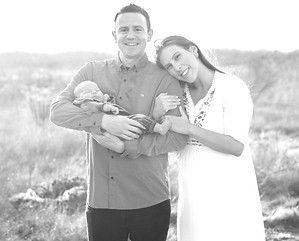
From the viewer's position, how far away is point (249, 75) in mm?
16391

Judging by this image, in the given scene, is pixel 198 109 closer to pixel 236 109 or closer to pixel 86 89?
pixel 236 109

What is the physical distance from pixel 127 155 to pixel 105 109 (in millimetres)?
295

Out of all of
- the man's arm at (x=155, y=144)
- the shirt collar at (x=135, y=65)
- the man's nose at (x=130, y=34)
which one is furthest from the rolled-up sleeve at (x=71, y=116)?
the man's nose at (x=130, y=34)

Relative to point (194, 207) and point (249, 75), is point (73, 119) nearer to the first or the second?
point (194, 207)

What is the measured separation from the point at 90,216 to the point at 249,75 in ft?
45.6

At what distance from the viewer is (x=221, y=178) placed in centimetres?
305

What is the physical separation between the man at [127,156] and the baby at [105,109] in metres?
0.05

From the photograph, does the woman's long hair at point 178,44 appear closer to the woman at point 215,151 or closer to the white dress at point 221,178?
the woman at point 215,151

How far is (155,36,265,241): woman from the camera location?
2.98m

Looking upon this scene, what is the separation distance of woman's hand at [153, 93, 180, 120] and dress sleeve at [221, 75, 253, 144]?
0.29 metres

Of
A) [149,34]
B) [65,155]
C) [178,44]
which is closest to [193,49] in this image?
[178,44]

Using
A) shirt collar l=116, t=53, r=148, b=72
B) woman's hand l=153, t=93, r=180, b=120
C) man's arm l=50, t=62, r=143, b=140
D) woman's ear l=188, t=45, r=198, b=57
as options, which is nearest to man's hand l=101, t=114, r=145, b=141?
man's arm l=50, t=62, r=143, b=140

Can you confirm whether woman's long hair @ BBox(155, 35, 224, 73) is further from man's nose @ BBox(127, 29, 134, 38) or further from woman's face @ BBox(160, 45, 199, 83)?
man's nose @ BBox(127, 29, 134, 38)

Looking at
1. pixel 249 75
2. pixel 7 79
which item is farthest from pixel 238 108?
pixel 7 79
